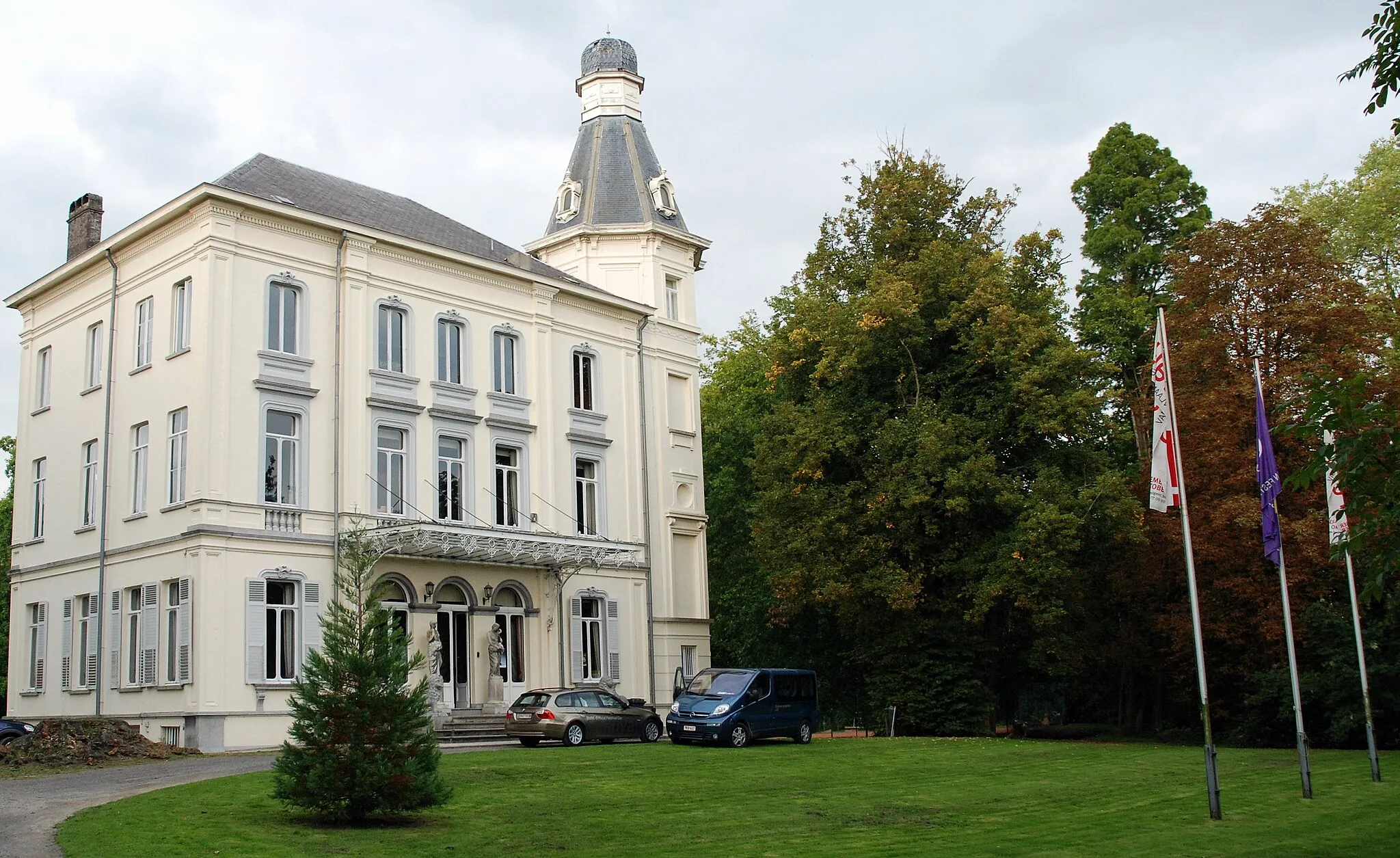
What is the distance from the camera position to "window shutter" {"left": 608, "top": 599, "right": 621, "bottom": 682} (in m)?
37.1

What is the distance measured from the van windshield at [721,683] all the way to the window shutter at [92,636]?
14309mm

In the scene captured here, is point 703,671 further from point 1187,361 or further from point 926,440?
point 1187,361

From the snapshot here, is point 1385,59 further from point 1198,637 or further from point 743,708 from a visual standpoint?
point 743,708

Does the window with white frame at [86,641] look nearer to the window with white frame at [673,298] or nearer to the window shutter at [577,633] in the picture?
the window shutter at [577,633]

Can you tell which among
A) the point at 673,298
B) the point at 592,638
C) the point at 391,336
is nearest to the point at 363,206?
the point at 391,336

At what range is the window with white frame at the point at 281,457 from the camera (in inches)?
1198

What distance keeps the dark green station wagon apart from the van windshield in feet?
5.54

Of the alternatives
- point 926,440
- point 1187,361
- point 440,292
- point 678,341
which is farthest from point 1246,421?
point 440,292

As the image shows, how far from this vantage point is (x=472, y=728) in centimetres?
3147

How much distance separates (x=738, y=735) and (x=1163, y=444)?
13.6 m

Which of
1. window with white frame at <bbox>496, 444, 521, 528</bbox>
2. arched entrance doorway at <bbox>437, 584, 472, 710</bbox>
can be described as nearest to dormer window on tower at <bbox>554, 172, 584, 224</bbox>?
window with white frame at <bbox>496, 444, 521, 528</bbox>

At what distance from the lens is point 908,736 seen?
111 feet

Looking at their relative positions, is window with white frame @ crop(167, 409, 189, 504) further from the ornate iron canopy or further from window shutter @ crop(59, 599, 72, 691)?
window shutter @ crop(59, 599, 72, 691)

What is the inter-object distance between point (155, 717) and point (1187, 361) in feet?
84.9
